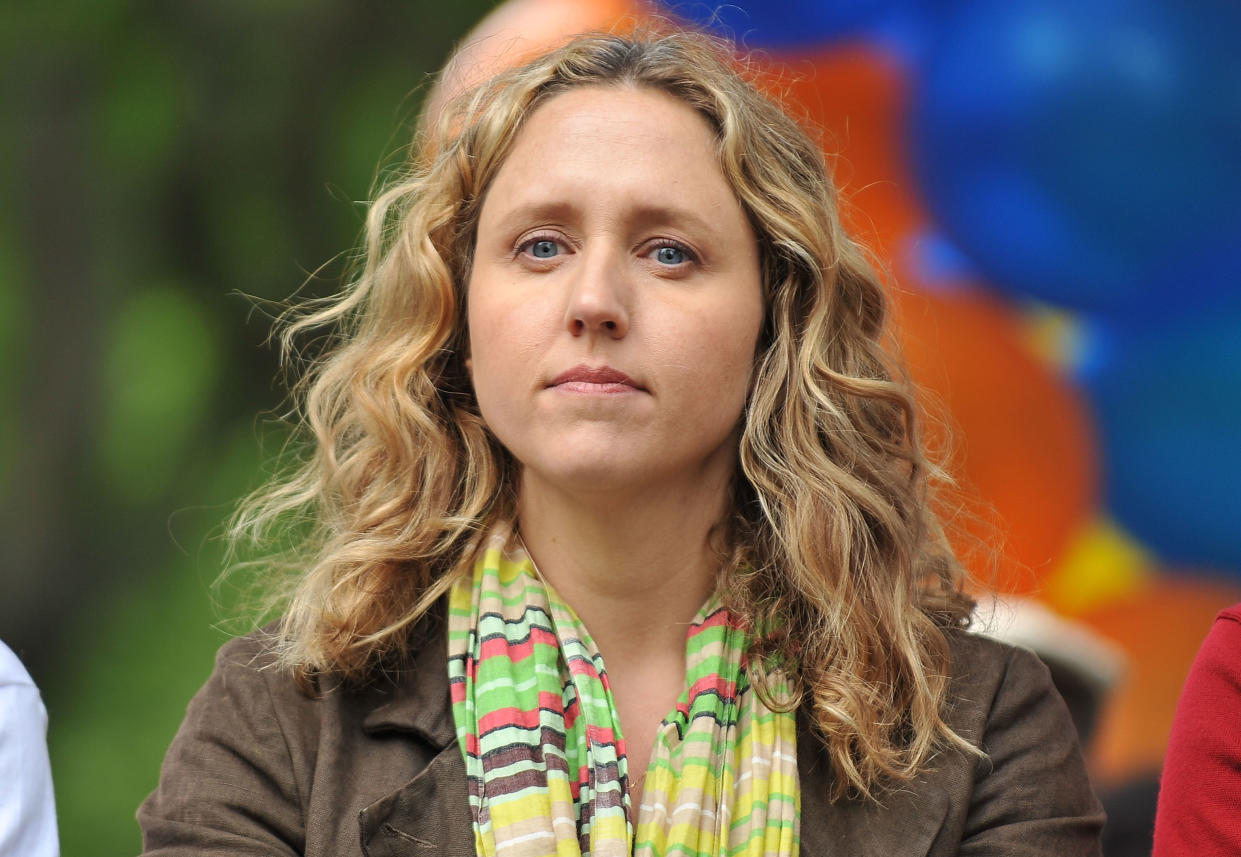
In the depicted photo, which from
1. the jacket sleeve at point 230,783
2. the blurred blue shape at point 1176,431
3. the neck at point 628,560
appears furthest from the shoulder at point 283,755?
the blurred blue shape at point 1176,431

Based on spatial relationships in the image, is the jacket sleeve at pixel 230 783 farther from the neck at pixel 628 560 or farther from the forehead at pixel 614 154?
the forehead at pixel 614 154

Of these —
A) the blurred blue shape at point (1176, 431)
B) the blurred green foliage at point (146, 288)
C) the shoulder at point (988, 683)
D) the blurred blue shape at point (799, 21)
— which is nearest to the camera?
the shoulder at point (988, 683)

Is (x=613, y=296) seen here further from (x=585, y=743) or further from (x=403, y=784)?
(x=403, y=784)

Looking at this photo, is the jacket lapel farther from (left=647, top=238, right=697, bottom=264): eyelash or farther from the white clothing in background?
(left=647, top=238, right=697, bottom=264): eyelash

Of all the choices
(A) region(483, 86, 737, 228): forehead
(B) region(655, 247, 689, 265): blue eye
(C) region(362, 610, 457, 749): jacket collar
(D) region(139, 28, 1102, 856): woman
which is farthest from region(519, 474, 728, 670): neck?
(A) region(483, 86, 737, 228): forehead

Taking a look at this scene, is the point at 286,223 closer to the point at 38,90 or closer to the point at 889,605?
the point at 38,90

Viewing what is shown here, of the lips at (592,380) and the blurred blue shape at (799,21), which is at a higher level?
the blurred blue shape at (799,21)

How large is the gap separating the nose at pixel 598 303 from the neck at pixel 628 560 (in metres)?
0.31

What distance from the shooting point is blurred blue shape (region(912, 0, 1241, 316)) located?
12.3 feet

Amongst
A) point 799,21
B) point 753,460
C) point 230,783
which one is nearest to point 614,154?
point 753,460

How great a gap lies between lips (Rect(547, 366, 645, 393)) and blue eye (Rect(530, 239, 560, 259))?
0.23 meters

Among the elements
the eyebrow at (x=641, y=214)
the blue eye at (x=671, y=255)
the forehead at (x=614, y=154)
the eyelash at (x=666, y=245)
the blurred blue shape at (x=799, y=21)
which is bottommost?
the blue eye at (x=671, y=255)

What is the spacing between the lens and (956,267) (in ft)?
12.8

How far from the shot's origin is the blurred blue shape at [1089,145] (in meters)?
3.76
